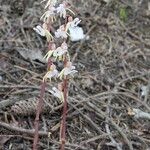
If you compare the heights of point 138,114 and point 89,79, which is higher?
point 89,79

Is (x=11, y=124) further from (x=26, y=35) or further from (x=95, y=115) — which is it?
(x=26, y=35)

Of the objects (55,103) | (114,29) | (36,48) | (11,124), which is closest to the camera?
(11,124)

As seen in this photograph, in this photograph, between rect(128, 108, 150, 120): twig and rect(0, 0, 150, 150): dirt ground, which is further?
rect(128, 108, 150, 120): twig

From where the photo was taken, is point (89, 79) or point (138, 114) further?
point (89, 79)

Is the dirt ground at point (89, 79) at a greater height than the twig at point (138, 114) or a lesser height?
greater

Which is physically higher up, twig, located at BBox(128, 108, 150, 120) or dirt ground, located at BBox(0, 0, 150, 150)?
dirt ground, located at BBox(0, 0, 150, 150)

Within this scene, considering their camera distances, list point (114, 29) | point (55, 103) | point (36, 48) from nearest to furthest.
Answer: point (55, 103)
point (36, 48)
point (114, 29)

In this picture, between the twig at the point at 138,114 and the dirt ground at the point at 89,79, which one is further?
the twig at the point at 138,114

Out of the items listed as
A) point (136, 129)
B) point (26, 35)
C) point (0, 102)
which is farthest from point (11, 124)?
point (26, 35)
